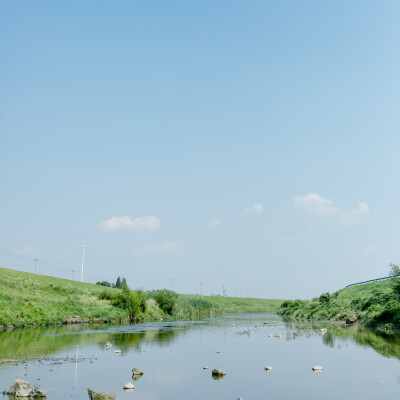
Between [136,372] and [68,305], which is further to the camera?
[68,305]

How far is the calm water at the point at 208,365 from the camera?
61.1 ft

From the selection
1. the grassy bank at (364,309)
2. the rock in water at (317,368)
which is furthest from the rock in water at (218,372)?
the grassy bank at (364,309)

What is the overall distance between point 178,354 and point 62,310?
36445 mm

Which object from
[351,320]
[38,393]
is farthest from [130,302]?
[38,393]

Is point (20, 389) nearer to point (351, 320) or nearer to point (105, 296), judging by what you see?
point (351, 320)

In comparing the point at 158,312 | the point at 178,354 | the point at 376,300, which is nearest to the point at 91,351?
the point at 178,354

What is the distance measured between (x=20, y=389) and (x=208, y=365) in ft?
40.0

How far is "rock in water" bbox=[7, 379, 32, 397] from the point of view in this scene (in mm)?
17156

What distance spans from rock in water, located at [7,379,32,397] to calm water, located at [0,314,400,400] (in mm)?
898

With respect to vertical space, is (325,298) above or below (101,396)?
above

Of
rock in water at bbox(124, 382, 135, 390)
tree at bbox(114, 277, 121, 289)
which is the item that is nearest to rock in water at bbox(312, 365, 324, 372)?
rock in water at bbox(124, 382, 135, 390)

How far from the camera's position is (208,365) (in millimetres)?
26047

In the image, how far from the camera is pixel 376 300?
194ft

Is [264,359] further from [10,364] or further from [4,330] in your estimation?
→ [4,330]
